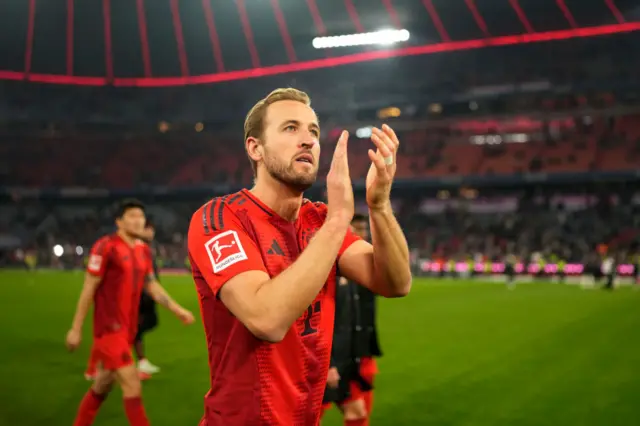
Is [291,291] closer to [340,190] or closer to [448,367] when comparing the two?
[340,190]

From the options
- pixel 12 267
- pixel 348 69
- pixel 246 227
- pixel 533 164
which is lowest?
pixel 246 227

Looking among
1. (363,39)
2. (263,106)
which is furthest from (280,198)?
(363,39)

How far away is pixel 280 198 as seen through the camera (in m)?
2.56

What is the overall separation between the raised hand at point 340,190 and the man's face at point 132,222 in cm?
432

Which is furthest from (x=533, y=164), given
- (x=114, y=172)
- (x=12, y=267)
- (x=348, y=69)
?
(x=12, y=267)

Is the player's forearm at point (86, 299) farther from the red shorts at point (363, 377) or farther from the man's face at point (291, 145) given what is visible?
the man's face at point (291, 145)

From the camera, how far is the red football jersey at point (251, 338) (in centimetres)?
231

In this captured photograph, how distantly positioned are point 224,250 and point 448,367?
8.65 metres

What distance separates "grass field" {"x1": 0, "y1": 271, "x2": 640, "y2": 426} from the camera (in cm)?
747

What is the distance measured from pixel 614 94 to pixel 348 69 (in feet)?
59.5

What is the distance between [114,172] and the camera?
49.5 meters

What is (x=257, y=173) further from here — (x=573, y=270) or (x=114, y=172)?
(x=114, y=172)

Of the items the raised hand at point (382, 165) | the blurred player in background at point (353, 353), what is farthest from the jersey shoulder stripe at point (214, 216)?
the blurred player in background at point (353, 353)

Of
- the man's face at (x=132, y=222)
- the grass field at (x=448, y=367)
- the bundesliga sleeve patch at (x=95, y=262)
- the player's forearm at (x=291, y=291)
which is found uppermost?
the man's face at (x=132, y=222)
